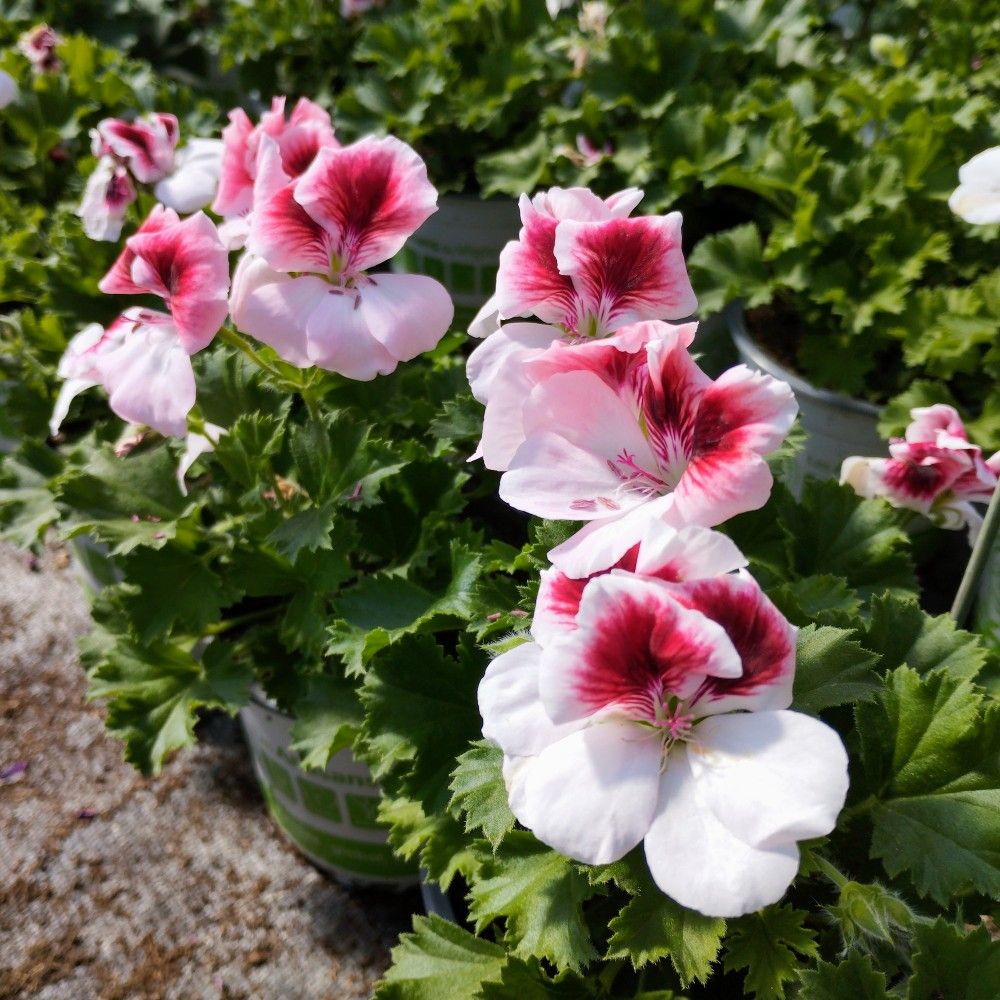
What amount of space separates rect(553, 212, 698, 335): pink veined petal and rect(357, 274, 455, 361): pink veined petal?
0.19 meters

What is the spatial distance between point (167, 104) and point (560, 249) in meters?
2.04

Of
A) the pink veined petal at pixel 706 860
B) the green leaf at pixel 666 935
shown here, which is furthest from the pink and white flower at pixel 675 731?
the green leaf at pixel 666 935

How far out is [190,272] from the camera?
1069 millimetres

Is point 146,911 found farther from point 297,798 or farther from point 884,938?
point 884,938

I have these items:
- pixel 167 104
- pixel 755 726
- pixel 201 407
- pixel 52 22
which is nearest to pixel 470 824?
pixel 755 726

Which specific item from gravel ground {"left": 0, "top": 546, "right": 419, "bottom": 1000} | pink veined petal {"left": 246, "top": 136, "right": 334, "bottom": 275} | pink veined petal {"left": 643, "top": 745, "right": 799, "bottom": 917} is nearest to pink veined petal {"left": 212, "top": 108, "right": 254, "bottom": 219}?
pink veined petal {"left": 246, "top": 136, "right": 334, "bottom": 275}

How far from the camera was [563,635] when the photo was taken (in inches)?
27.3

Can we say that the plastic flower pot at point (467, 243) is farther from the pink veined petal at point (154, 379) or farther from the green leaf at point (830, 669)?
the green leaf at point (830, 669)

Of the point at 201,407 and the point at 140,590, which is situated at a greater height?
the point at 201,407

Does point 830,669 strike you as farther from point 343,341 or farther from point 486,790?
point 343,341

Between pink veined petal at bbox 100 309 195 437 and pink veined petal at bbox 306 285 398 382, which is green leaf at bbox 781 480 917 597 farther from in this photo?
pink veined petal at bbox 100 309 195 437

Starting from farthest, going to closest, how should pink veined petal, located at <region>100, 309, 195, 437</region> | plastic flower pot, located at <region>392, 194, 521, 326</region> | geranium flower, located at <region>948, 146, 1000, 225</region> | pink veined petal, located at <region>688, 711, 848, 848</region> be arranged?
plastic flower pot, located at <region>392, 194, 521, 326</region> < pink veined petal, located at <region>100, 309, 195, 437</region> < geranium flower, located at <region>948, 146, 1000, 225</region> < pink veined petal, located at <region>688, 711, 848, 848</region>

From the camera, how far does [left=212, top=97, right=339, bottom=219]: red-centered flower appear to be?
1.25m

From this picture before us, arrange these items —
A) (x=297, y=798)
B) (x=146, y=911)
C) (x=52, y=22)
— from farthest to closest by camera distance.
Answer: (x=52, y=22)
(x=146, y=911)
(x=297, y=798)
